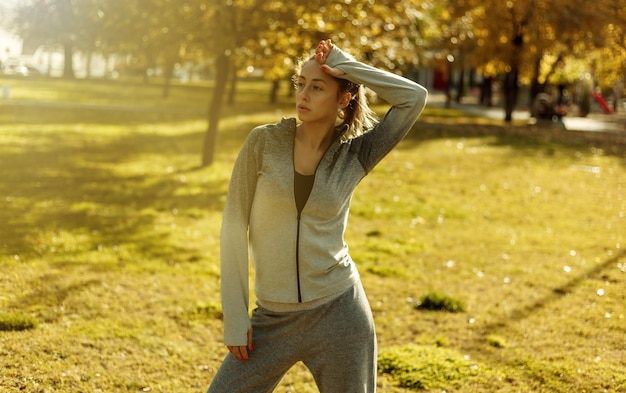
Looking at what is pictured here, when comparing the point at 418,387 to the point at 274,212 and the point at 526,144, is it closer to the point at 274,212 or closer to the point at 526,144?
the point at 274,212

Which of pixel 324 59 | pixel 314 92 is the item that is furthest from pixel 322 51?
pixel 314 92

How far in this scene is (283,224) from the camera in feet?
9.40

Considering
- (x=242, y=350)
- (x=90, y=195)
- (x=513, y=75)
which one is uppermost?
(x=513, y=75)

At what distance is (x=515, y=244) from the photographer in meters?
9.88

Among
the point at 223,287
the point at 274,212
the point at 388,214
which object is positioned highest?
the point at 274,212

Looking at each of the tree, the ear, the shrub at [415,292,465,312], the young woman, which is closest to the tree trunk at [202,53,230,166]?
the shrub at [415,292,465,312]

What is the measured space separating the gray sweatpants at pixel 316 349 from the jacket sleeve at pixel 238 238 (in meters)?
0.14

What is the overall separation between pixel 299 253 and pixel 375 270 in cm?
545

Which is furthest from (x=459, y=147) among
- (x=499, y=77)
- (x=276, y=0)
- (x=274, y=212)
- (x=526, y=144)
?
(x=499, y=77)

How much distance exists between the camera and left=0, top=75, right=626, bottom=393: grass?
529 centimetres

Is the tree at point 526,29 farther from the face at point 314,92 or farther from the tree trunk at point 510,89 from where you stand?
the face at point 314,92

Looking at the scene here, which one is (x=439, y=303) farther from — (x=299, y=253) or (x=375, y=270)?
(x=299, y=253)

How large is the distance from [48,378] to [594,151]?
1925 centimetres

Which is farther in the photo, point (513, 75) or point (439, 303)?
point (513, 75)
